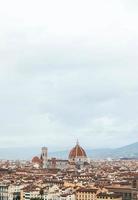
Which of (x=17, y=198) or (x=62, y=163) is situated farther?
(x=62, y=163)

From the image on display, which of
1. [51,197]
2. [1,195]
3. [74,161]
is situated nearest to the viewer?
[51,197]

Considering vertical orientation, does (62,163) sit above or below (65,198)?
above

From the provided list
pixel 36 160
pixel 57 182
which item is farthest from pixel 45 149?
pixel 57 182

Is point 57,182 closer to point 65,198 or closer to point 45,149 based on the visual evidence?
point 65,198

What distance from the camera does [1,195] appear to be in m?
79.8

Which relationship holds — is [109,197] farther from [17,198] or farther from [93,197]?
[17,198]

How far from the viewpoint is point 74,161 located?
15750cm

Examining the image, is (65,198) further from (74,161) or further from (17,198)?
(74,161)

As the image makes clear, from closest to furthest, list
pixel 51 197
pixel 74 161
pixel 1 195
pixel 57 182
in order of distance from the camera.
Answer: pixel 51 197 < pixel 1 195 < pixel 57 182 < pixel 74 161

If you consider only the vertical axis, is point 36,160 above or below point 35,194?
above

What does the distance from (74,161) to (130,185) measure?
6783 centimetres

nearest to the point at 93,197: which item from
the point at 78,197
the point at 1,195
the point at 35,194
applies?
the point at 78,197

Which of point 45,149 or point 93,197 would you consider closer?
point 93,197

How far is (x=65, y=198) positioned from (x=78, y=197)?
286 centimetres
